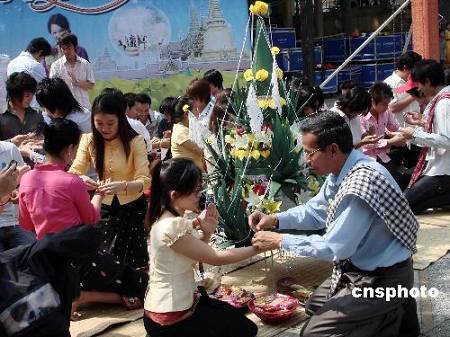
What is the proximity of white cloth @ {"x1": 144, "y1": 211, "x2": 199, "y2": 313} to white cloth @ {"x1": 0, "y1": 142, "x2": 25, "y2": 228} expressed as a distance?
1.20 m

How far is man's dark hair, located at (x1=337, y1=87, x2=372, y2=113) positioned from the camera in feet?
19.5

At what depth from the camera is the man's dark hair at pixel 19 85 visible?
507 cm

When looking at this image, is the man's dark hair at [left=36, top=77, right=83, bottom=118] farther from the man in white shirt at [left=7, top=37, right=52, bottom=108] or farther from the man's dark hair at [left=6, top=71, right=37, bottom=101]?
the man in white shirt at [left=7, top=37, right=52, bottom=108]

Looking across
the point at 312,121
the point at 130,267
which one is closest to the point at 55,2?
the point at 130,267

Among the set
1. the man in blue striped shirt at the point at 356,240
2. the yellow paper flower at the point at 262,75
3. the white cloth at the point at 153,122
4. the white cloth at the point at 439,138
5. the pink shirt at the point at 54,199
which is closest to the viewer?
the man in blue striped shirt at the point at 356,240

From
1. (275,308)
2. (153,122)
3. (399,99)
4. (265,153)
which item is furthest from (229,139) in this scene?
(153,122)

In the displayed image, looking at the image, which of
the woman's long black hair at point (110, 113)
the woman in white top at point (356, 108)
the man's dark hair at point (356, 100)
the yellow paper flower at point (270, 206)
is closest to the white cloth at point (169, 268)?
the yellow paper flower at point (270, 206)

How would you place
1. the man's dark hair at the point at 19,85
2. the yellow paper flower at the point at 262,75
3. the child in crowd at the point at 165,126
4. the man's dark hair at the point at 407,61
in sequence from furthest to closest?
the man's dark hair at the point at 407,61
the child in crowd at the point at 165,126
the man's dark hair at the point at 19,85
the yellow paper flower at the point at 262,75

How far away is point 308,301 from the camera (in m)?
3.73

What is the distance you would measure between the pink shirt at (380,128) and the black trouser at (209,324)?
3.45 metres

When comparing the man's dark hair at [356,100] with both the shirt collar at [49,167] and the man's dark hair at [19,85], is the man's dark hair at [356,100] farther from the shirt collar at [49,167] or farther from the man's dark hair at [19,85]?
the shirt collar at [49,167]

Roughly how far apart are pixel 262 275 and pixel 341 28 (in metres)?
16.2

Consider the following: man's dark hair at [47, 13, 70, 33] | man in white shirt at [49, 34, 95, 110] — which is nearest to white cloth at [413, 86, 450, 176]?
man in white shirt at [49, 34, 95, 110]

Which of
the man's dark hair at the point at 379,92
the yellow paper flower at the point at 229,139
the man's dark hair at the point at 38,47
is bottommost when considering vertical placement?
the yellow paper flower at the point at 229,139
